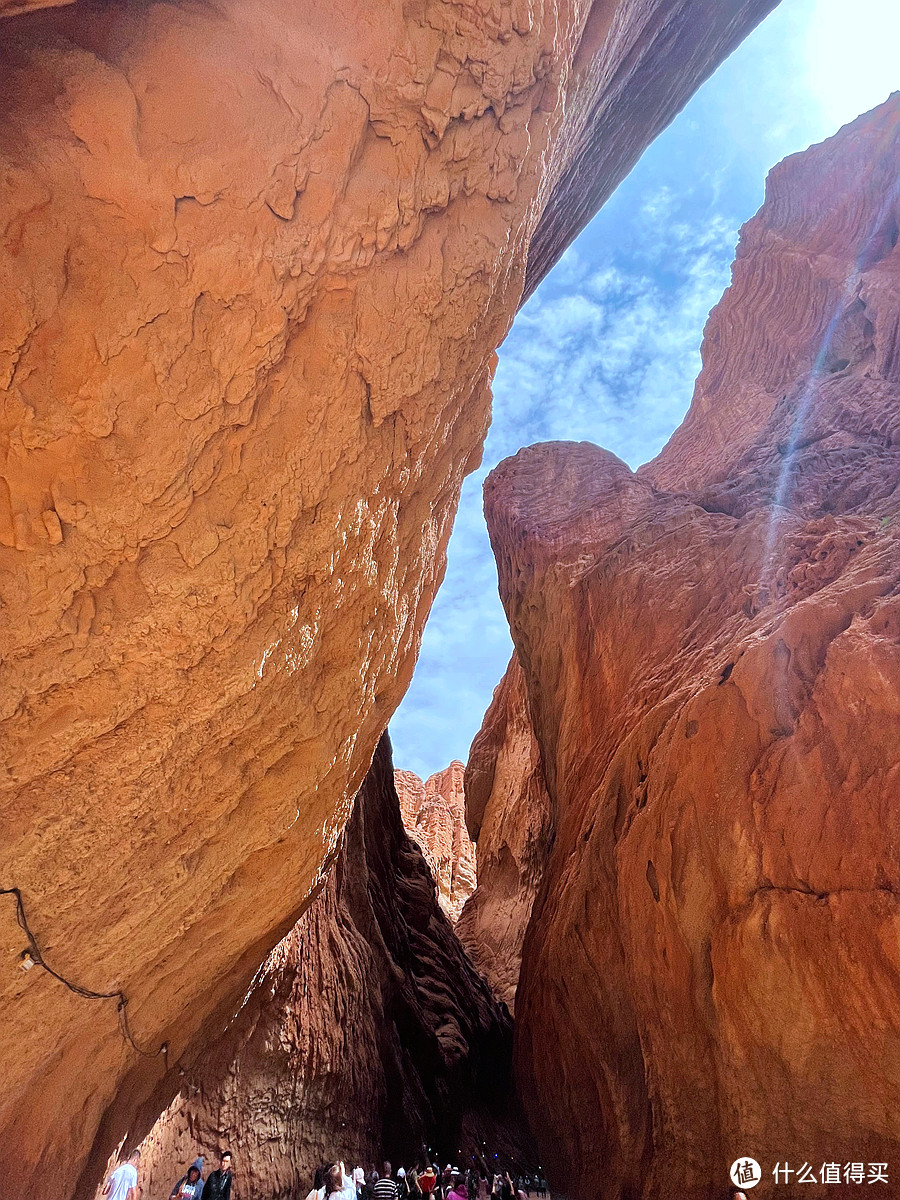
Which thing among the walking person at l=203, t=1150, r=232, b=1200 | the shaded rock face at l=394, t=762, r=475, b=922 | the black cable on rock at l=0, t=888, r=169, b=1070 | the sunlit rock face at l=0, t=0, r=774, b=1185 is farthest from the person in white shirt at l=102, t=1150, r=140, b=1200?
the shaded rock face at l=394, t=762, r=475, b=922

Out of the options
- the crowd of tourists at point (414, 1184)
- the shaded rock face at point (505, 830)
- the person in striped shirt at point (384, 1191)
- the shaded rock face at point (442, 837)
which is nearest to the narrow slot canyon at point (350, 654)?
the crowd of tourists at point (414, 1184)

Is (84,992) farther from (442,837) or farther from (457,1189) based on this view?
(442,837)

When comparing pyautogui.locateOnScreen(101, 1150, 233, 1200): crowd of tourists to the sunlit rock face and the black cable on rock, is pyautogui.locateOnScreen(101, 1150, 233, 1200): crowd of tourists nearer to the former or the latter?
the sunlit rock face

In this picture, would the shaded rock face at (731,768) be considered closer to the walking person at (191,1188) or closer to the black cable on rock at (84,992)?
the walking person at (191,1188)

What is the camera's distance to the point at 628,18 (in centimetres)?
646

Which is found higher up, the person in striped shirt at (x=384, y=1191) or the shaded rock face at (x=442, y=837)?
the shaded rock face at (x=442, y=837)

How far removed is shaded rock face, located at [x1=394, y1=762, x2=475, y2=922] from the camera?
2456cm

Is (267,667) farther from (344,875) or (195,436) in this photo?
(344,875)

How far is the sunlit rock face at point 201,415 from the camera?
302 cm

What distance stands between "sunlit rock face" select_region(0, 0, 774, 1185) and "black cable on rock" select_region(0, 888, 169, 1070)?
0.04 m

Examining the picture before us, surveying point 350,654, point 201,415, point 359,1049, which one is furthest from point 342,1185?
point 201,415

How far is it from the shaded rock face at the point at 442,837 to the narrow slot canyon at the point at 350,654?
13693 mm

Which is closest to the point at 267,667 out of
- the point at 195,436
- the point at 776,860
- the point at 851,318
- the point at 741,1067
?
the point at 195,436

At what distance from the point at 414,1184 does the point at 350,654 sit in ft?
22.9
